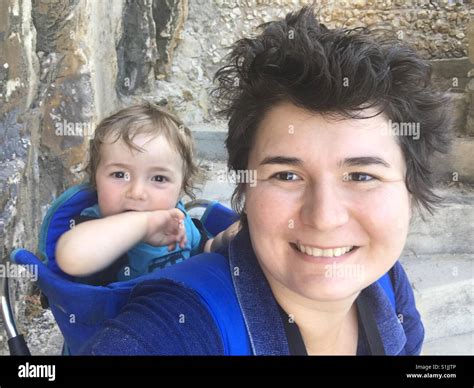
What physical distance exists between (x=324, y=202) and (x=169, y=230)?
271mm

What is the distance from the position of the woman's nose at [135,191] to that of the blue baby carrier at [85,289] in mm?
48

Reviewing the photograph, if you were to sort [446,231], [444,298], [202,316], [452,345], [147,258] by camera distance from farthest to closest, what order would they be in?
[446,231]
[444,298]
[452,345]
[147,258]
[202,316]

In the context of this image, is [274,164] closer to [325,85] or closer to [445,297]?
[325,85]

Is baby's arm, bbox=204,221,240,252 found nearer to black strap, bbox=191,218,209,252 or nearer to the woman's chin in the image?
black strap, bbox=191,218,209,252

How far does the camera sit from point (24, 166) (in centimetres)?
100

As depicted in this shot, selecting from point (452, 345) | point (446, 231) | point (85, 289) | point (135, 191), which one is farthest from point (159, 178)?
point (446, 231)

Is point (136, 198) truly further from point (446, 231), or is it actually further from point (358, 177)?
point (446, 231)

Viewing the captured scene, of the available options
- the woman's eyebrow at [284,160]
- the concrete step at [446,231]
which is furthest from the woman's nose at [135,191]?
the concrete step at [446,231]

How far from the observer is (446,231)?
1354 mm

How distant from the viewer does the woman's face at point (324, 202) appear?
1.89 ft

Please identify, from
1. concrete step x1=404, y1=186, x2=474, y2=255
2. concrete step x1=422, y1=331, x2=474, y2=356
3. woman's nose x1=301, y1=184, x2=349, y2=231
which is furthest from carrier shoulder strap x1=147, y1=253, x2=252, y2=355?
concrete step x1=404, y1=186, x2=474, y2=255

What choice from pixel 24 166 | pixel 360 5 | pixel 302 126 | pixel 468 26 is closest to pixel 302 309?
pixel 302 126

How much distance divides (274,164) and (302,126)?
0.05 metres

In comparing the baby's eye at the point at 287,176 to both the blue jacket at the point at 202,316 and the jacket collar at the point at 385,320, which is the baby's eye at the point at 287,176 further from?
the jacket collar at the point at 385,320
